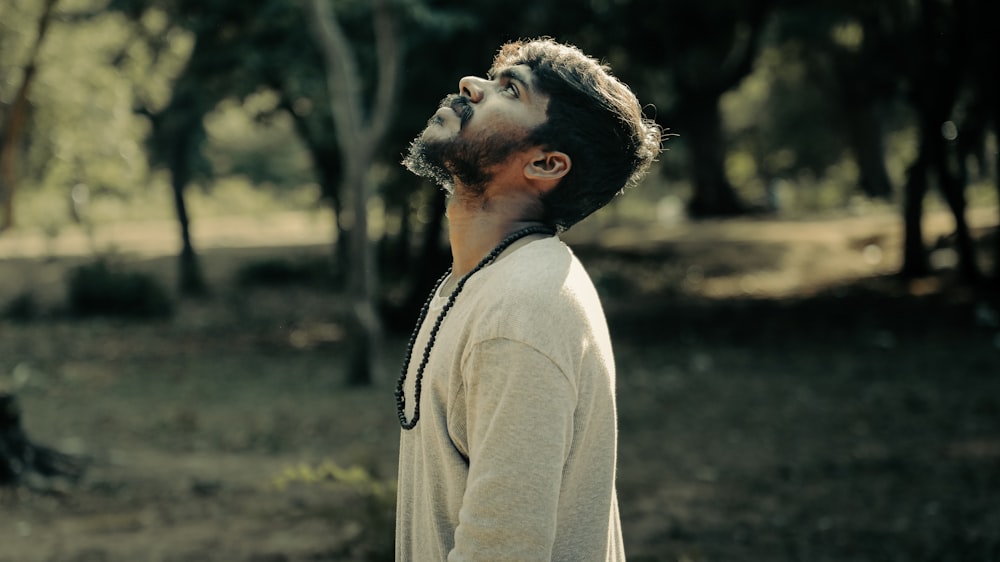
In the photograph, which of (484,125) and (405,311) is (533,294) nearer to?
(484,125)

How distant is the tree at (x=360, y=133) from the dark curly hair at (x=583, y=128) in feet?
32.4

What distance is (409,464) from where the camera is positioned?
6.48 feet

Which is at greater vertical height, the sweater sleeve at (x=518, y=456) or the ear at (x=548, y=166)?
the ear at (x=548, y=166)

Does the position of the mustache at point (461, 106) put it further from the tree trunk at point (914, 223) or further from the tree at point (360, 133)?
the tree trunk at point (914, 223)

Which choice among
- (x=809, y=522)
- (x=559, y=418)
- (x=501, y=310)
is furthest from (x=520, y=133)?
(x=809, y=522)

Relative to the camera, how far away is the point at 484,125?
1883mm

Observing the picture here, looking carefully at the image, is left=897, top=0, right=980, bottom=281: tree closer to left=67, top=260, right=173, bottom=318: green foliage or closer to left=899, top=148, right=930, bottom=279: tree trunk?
left=899, top=148, right=930, bottom=279: tree trunk

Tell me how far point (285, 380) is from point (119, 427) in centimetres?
274

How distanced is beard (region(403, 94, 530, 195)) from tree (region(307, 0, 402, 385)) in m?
9.85

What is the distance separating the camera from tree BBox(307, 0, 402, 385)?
11.6 m

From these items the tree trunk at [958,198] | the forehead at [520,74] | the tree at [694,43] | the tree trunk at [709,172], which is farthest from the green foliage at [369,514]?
the tree trunk at [709,172]

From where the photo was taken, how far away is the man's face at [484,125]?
1.88m

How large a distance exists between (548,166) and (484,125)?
0.12 metres

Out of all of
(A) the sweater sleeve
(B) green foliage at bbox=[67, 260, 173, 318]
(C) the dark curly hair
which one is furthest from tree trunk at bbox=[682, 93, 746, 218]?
(A) the sweater sleeve
